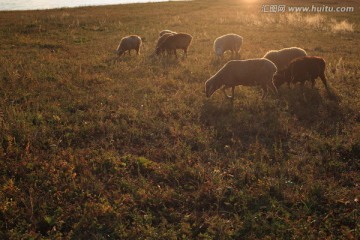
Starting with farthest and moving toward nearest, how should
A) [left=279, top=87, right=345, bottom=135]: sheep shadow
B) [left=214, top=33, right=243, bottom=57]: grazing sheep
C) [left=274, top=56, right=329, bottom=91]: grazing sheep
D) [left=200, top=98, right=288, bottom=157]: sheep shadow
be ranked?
[left=214, top=33, right=243, bottom=57]: grazing sheep
[left=274, top=56, right=329, bottom=91]: grazing sheep
[left=279, top=87, right=345, bottom=135]: sheep shadow
[left=200, top=98, right=288, bottom=157]: sheep shadow

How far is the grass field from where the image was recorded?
18.6 ft

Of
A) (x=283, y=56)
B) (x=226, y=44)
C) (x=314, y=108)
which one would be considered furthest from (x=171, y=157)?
(x=226, y=44)

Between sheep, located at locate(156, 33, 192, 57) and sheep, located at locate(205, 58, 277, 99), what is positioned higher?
sheep, located at locate(156, 33, 192, 57)

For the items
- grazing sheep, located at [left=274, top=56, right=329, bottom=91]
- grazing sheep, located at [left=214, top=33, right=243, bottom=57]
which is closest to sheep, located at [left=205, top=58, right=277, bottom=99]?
grazing sheep, located at [left=274, top=56, right=329, bottom=91]

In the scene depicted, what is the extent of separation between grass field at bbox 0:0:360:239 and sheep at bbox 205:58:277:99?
0.55 meters

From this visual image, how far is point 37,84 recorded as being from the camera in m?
12.7

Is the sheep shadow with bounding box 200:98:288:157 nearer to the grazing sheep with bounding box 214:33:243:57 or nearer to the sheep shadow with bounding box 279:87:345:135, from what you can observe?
the sheep shadow with bounding box 279:87:345:135

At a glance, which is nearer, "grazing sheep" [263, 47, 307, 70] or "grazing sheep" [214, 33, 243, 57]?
"grazing sheep" [263, 47, 307, 70]

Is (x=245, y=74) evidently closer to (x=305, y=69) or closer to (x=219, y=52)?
(x=305, y=69)

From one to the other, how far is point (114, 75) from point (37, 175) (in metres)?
8.39

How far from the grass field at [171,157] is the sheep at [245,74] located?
0.55 metres

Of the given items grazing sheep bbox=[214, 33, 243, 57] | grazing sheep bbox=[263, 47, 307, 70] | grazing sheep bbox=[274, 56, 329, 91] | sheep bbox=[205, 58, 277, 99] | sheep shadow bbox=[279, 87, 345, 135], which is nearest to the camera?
sheep shadow bbox=[279, 87, 345, 135]

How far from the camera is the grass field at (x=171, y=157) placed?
5.66m

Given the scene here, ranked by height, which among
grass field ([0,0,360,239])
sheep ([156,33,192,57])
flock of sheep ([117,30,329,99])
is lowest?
grass field ([0,0,360,239])
